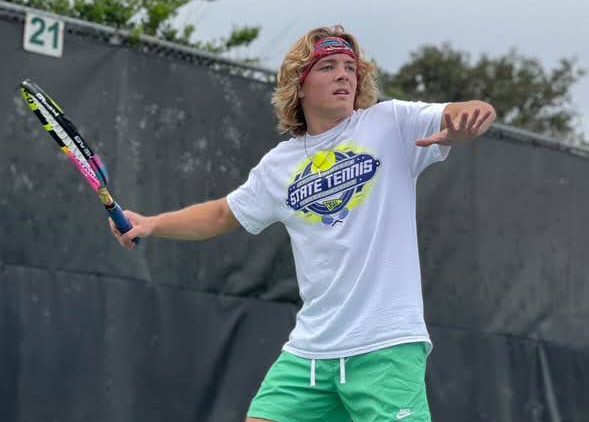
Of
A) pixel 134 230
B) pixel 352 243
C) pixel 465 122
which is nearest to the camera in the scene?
pixel 465 122

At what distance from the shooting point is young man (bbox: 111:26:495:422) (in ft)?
12.4

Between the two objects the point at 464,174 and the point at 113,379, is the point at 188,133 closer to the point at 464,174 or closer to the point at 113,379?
the point at 113,379

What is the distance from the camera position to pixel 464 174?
6.30 m

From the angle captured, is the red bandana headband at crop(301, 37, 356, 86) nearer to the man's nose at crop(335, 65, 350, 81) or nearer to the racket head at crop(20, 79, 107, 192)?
the man's nose at crop(335, 65, 350, 81)

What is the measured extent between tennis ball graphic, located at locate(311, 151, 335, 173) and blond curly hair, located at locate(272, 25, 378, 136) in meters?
0.28

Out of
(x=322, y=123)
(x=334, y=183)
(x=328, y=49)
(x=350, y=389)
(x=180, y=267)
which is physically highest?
(x=328, y=49)

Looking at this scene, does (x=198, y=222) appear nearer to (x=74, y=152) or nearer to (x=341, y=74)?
(x=74, y=152)

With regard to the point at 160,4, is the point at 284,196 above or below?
below

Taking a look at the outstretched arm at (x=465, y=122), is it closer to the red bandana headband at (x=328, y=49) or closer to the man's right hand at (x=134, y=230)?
the red bandana headband at (x=328, y=49)

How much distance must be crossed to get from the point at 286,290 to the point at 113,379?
101 cm

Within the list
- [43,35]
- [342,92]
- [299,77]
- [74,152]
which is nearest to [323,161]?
[342,92]

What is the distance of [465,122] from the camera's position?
3.56m

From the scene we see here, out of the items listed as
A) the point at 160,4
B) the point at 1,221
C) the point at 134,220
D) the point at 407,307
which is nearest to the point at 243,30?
the point at 160,4

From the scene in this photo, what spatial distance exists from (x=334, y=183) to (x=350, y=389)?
68cm
